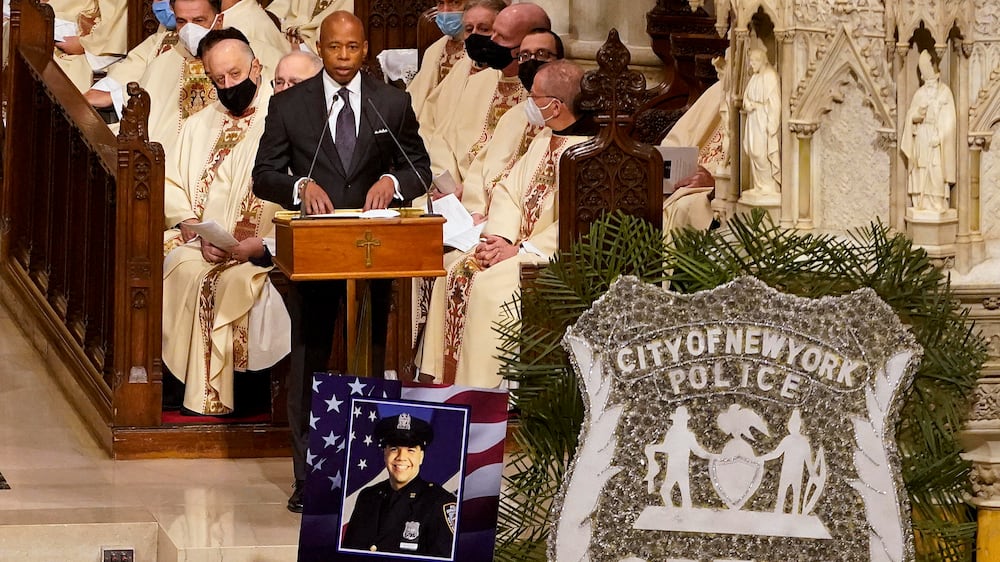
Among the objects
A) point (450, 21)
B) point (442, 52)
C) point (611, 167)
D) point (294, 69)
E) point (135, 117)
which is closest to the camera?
point (611, 167)

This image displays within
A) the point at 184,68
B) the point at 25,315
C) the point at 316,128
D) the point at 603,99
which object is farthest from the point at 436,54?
the point at 603,99

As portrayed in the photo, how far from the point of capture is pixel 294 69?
25.2ft

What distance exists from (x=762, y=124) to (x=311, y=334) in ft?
8.85

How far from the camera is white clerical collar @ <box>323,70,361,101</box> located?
650 centimetres

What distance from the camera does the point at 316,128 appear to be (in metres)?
6.51

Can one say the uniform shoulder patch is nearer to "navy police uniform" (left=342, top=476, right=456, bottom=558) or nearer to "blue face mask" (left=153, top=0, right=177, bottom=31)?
"navy police uniform" (left=342, top=476, right=456, bottom=558)

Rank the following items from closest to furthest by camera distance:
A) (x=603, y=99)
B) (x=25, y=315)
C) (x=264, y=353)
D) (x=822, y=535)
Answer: (x=822, y=535), (x=603, y=99), (x=264, y=353), (x=25, y=315)

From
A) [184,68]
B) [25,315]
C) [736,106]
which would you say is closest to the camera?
[736,106]

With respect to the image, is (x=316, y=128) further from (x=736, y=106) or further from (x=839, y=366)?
(x=839, y=366)

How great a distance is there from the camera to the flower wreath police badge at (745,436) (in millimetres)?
3635

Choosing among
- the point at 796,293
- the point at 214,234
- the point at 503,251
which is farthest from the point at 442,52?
the point at 796,293

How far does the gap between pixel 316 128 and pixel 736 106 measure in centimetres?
247

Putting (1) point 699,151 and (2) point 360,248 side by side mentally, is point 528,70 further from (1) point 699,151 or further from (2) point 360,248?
(2) point 360,248

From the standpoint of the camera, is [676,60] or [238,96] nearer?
[238,96]
